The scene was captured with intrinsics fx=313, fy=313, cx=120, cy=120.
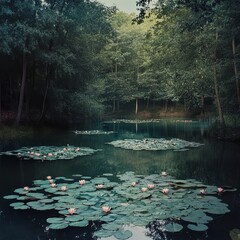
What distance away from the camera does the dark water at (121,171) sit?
4.73 m

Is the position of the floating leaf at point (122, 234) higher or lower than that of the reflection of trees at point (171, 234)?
higher

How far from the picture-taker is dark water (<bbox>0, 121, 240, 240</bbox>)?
473 centimetres

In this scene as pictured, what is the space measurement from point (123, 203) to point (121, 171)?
3488 mm

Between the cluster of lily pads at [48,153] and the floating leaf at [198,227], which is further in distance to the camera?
the cluster of lily pads at [48,153]

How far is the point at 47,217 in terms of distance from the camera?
17.5 ft

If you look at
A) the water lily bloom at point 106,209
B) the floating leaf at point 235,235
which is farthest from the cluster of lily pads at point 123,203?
the floating leaf at point 235,235

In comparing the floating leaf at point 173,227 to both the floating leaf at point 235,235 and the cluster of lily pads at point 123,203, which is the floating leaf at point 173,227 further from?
the floating leaf at point 235,235

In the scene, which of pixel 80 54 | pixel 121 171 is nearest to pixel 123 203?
pixel 121 171

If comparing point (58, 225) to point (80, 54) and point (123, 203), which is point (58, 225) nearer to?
point (123, 203)

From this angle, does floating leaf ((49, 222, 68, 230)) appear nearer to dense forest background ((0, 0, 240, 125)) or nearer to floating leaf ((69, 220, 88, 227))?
floating leaf ((69, 220, 88, 227))

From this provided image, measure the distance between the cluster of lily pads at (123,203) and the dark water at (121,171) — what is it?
0.46ft

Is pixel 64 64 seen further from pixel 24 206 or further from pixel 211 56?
pixel 24 206

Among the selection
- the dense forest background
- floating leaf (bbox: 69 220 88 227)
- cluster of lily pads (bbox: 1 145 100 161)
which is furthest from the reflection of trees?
the dense forest background

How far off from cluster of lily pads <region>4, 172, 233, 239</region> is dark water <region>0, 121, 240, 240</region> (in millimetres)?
141
